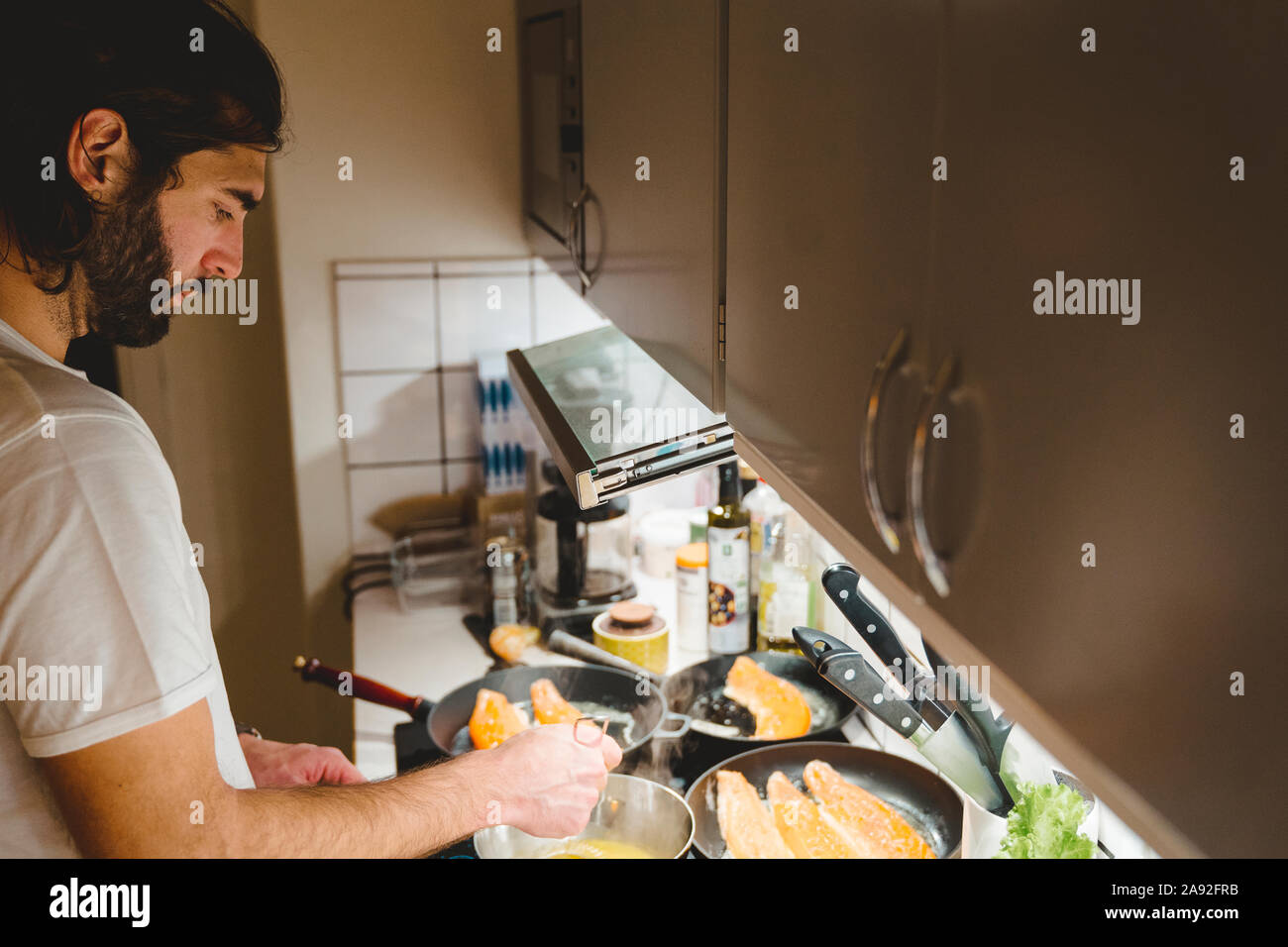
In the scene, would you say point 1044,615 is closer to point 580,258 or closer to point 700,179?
point 700,179

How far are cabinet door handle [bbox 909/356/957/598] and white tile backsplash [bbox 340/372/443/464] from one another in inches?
66.9

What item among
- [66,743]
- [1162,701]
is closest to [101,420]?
[66,743]

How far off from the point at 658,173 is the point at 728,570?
0.75 meters

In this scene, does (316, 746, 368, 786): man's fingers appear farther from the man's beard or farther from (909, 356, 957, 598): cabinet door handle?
(909, 356, 957, 598): cabinet door handle

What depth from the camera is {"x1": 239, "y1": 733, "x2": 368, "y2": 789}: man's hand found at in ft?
4.25

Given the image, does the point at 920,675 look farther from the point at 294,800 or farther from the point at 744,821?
the point at 294,800

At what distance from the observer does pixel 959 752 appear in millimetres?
966

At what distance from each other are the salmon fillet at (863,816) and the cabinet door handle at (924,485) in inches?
28.1

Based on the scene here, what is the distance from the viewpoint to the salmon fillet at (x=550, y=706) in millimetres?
1464

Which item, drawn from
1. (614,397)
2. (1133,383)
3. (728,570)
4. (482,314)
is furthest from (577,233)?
(1133,383)

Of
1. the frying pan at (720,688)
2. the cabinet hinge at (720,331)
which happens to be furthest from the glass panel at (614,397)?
the frying pan at (720,688)

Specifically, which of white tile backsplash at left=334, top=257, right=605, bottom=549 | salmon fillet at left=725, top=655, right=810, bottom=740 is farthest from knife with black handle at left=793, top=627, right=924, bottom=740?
white tile backsplash at left=334, top=257, right=605, bottom=549

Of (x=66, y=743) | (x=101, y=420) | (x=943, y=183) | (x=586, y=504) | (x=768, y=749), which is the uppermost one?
(x=943, y=183)

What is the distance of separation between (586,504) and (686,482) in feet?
3.78
